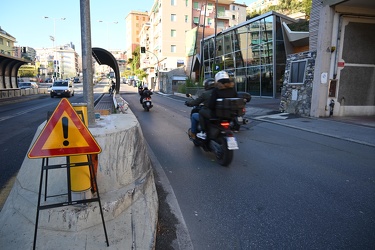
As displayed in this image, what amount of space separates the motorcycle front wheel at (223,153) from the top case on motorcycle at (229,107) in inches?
19.0

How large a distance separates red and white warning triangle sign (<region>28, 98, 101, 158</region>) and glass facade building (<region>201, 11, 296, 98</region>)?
2324 cm

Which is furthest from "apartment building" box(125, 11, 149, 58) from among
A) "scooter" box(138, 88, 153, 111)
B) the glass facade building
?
"scooter" box(138, 88, 153, 111)

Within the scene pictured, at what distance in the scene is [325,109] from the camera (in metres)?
12.5

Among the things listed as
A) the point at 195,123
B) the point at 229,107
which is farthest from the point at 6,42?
the point at 229,107

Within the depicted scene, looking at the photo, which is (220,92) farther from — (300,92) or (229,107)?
(300,92)

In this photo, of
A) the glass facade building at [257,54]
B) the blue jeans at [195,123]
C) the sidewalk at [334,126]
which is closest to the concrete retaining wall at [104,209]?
the blue jeans at [195,123]

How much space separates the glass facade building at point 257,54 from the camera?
2389cm

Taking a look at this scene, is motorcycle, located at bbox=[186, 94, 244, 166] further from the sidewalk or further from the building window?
the building window

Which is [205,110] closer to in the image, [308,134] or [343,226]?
[343,226]

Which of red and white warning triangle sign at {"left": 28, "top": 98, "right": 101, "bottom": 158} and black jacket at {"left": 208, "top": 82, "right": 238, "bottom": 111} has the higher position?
black jacket at {"left": 208, "top": 82, "right": 238, "bottom": 111}

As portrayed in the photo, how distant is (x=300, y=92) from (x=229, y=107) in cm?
974

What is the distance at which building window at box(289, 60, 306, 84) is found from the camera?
13273 mm

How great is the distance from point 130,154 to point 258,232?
6.08 feet

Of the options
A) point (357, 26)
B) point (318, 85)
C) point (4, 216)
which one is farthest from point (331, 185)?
point (357, 26)
